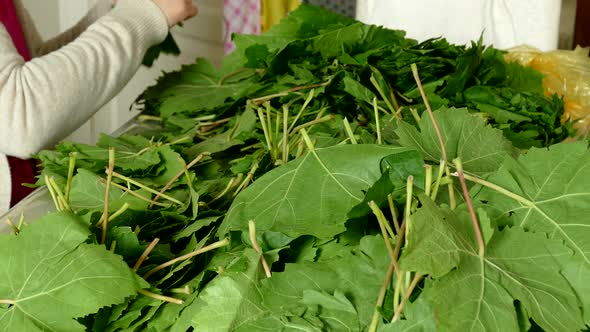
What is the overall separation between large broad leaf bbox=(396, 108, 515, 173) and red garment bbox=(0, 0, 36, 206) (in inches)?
23.2

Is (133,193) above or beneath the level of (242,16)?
above

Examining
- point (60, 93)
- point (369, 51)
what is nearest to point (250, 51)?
point (369, 51)

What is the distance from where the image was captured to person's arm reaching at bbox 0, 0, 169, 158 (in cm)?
84

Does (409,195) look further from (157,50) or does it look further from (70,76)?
(157,50)

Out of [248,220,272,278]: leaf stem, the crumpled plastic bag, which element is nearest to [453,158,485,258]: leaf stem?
[248,220,272,278]: leaf stem

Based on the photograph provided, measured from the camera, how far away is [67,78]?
88 centimetres

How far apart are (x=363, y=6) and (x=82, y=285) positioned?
40.6 inches

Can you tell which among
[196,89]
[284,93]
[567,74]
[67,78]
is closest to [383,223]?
[284,93]

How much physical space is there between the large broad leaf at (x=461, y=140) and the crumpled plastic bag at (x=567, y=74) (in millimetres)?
542

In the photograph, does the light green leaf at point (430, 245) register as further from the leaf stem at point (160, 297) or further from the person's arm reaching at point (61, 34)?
the person's arm reaching at point (61, 34)

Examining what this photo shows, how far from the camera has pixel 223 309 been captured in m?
0.37

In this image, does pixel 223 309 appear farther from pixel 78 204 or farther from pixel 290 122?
pixel 290 122

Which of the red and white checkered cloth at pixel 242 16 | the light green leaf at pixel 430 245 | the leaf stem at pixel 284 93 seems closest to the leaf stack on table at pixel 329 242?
the light green leaf at pixel 430 245

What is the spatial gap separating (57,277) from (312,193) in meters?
0.16
